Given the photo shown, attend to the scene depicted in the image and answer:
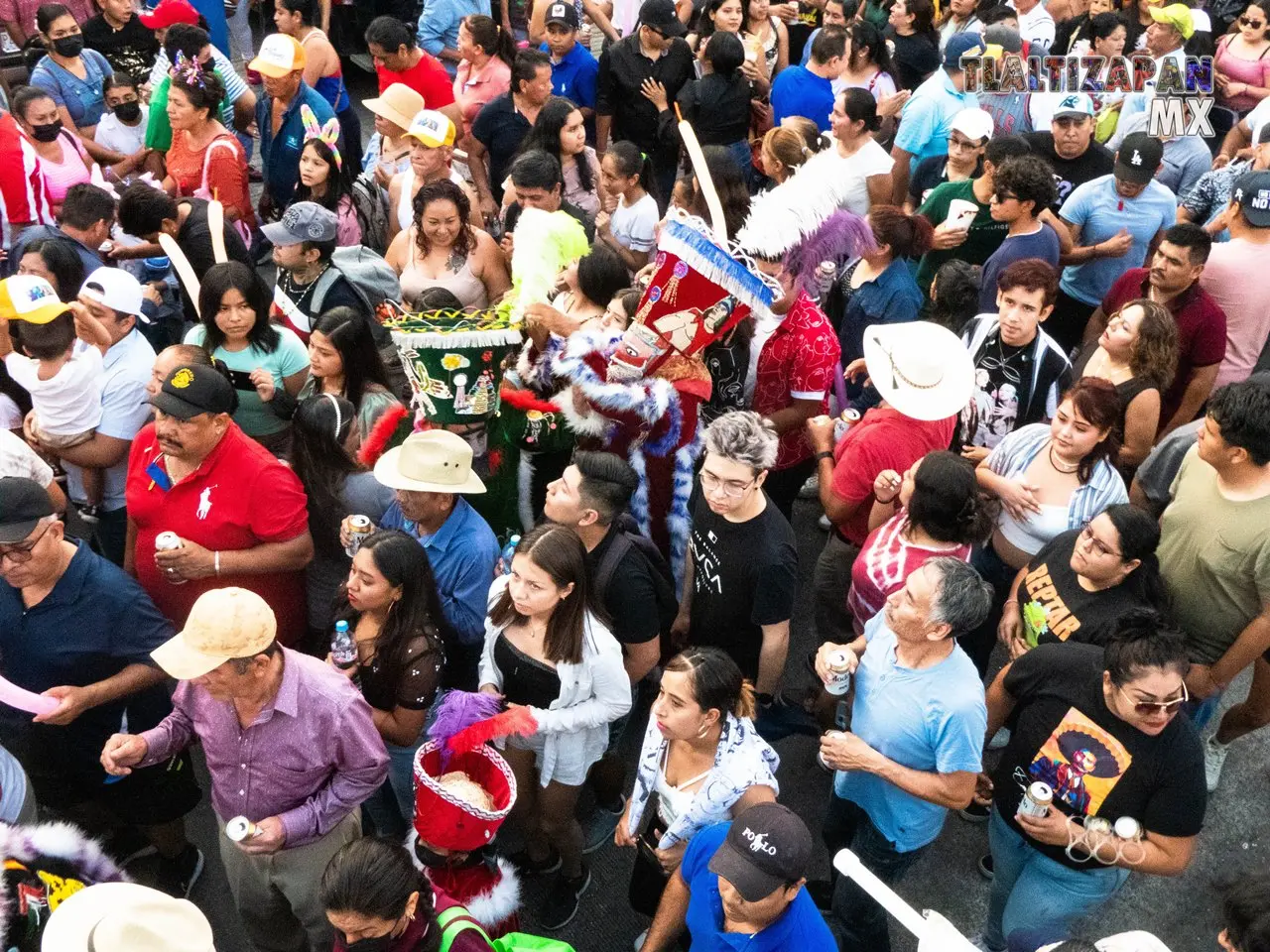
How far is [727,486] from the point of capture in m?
3.80

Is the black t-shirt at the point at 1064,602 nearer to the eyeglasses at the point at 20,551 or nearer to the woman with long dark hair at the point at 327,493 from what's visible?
the woman with long dark hair at the point at 327,493

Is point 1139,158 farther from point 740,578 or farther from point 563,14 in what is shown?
point 563,14

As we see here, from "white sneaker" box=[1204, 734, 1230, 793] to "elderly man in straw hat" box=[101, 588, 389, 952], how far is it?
336cm

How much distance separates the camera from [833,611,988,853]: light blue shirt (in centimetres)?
320

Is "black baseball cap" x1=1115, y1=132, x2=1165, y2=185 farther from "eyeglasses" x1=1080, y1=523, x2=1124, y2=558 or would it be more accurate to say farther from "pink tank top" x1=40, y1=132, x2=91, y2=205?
"pink tank top" x1=40, y1=132, x2=91, y2=205

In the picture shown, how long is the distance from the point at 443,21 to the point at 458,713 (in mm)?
7130

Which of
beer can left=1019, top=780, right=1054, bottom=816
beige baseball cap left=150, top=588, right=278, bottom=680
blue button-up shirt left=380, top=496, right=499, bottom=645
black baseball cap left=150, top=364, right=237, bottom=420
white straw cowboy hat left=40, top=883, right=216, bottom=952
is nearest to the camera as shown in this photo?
white straw cowboy hat left=40, top=883, right=216, bottom=952

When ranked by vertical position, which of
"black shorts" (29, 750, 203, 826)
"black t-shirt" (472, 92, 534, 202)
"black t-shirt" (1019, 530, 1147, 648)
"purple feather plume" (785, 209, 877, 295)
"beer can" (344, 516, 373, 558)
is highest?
"purple feather plume" (785, 209, 877, 295)

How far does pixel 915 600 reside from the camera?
3189 mm

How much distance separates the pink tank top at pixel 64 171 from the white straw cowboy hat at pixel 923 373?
180 inches

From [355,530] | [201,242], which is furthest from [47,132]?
Result: [355,530]

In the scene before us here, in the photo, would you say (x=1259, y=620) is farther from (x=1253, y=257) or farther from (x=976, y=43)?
(x=976, y=43)

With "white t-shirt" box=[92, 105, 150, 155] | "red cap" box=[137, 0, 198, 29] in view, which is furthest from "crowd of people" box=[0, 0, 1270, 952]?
"red cap" box=[137, 0, 198, 29]

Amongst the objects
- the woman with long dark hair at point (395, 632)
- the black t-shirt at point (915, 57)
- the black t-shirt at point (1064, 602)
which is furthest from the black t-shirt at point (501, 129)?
the black t-shirt at point (1064, 602)
